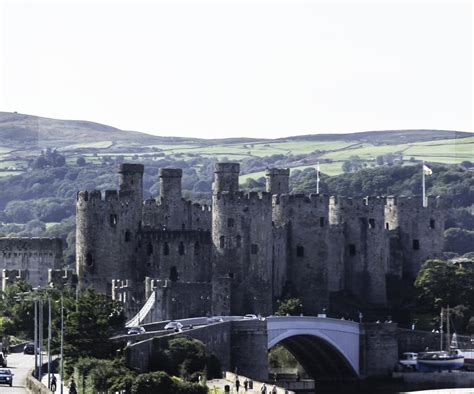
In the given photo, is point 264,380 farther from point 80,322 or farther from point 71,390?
point 71,390

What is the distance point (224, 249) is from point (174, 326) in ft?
43.9

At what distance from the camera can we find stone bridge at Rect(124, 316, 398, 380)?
10319 cm

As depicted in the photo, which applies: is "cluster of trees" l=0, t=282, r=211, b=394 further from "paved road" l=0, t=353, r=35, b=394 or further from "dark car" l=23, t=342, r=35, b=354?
"paved road" l=0, t=353, r=35, b=394

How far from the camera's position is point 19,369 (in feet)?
309

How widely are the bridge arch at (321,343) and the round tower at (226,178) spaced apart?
29.5ft

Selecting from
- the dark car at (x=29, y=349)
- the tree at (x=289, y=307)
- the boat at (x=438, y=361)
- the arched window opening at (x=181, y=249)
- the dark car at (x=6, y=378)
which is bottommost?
the boat at (x=438, y=361)

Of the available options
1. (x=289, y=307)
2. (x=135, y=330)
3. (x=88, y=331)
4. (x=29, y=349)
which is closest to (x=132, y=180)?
(x=289, y=307)

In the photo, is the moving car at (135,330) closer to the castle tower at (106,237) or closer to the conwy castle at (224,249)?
the conwy castle at (224,249)

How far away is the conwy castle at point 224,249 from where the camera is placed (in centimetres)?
11688

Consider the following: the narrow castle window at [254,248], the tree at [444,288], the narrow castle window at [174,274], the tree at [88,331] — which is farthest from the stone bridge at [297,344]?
the narrow castle window at [174,274]

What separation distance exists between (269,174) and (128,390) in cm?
4467

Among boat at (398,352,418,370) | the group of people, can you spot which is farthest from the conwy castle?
the group of people

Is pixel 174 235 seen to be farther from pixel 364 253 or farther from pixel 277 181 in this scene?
pixel 364 253

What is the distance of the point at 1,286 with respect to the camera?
127000 millimetres
